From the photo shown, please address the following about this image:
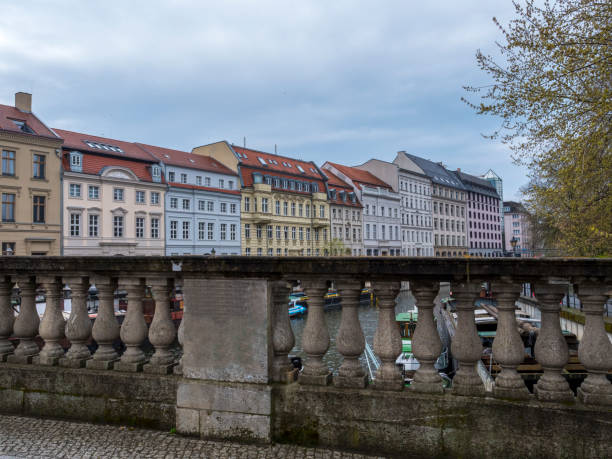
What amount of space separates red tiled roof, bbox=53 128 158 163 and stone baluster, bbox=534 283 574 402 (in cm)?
4268

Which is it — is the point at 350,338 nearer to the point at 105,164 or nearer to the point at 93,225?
the point at 93,225

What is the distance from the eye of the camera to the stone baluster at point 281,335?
3523mm

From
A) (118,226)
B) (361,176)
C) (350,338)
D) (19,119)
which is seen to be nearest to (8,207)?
(19,119)

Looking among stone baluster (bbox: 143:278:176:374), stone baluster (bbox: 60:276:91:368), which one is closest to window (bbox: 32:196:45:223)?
stone baluster (bbox: 60:276:91:368)

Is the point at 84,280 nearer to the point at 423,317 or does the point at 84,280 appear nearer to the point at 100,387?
the point at 100,387

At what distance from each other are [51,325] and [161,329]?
1.06 metres

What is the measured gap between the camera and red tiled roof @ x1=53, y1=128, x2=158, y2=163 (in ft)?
135

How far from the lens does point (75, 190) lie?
130ft

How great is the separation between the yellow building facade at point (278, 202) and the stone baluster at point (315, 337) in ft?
162

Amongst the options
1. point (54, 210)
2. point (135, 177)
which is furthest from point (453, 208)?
point (54, 210)

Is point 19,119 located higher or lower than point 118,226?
higher

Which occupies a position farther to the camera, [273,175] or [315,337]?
[273,175]

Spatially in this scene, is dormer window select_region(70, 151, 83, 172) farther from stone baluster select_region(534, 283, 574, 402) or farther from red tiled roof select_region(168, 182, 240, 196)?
stone baluster select_region(534, 283, 574, 402)

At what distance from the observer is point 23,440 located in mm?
3490
